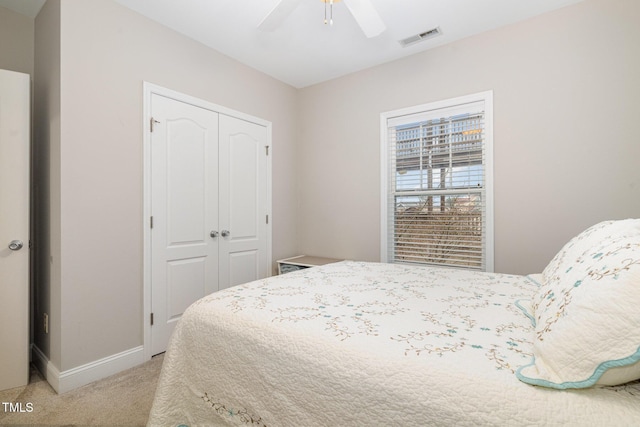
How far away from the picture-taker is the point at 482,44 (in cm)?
265

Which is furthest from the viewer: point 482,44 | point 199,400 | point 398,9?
point 482,44

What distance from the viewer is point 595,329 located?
731mm

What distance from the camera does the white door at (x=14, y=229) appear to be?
1.93 metres

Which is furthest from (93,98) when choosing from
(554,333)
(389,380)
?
(554,333)

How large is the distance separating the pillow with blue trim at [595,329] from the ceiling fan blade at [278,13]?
185 centimetres

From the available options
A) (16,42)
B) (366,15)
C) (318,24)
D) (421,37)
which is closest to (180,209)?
(16,42)

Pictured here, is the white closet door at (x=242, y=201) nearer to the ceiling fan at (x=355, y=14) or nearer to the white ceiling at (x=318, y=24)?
the white ceiling at (x=318, y=24)

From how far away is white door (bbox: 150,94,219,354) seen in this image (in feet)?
8.07

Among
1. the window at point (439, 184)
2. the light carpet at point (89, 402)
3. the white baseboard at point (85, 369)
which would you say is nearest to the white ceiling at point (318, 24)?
the window at point (439, 184)

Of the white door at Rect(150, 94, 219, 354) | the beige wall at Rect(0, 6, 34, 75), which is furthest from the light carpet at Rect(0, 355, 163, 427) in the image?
the beige wall at Rect(0, 6, 34, 75)

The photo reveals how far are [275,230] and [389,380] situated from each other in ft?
9.11

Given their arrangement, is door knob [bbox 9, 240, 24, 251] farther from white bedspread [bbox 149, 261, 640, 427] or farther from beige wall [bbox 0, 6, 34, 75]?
white bedspread [bbox 149, 261, 640, 427]

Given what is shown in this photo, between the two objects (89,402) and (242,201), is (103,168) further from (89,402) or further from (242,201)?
(89,402)

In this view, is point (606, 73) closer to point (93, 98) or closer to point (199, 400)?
point (199, 400)
